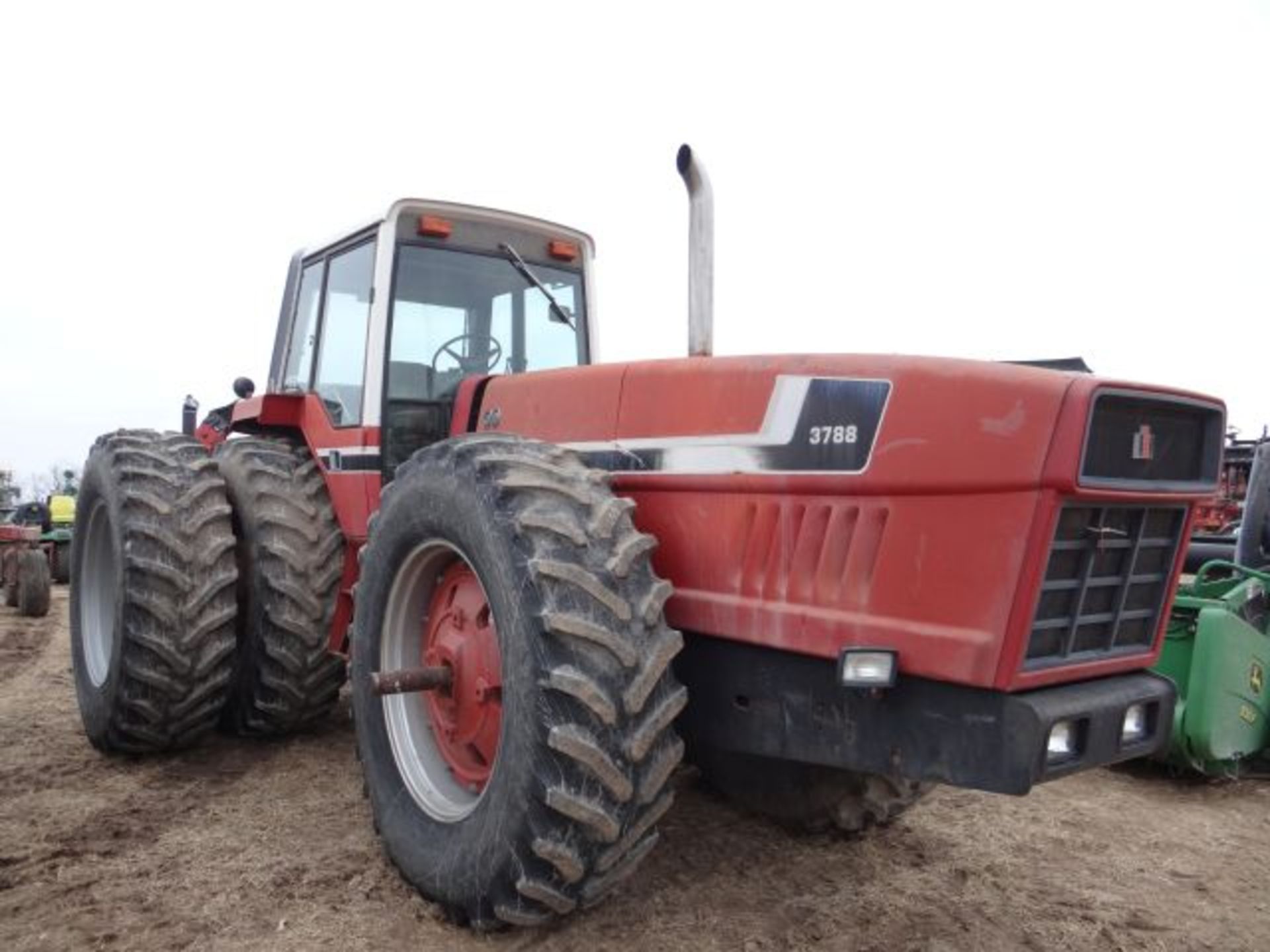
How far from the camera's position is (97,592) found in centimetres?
556

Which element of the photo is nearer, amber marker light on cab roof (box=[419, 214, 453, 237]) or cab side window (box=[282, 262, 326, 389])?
amber marker light on cab roof (box=[419, 214, 453, 237])

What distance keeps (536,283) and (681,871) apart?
257 cm

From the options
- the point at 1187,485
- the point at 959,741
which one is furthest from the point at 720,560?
the point at 1187,485

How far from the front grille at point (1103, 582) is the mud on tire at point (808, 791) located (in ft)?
3.35

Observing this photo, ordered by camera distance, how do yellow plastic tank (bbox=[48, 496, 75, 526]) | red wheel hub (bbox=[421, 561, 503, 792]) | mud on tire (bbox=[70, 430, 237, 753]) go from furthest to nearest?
yellow plastic tank (bbox=[48, 496, 75, 526]), mud on tire (bbox=[70, 430, 237, 753]), red wheel hub (bbox=[421, 561, 503, 792])

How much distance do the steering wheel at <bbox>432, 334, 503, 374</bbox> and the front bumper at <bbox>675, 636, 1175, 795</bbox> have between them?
7.20ft

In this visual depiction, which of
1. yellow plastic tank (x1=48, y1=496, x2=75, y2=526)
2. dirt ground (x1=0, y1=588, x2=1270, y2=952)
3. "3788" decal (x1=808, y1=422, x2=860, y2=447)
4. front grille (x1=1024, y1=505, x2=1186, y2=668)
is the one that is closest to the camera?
front grille (x1=1024, y1=505, x2=1186, y2=668)

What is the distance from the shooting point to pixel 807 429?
→ 2795mm

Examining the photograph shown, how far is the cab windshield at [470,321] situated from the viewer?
15.4ft

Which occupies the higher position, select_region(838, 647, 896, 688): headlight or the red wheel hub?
select_region(838, 647, 896, 688): headlight

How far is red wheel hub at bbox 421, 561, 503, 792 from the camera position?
3.27m

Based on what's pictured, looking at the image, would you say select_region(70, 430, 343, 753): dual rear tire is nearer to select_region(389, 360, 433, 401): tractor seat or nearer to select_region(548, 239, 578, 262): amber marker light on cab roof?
select_region(389, 360, 433, 401): tractor seat

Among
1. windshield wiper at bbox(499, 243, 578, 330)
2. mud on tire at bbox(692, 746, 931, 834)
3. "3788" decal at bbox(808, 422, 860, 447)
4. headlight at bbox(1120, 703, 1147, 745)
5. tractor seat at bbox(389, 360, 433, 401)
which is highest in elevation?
windshield wiper at bbox(499, 243, 578, 330)

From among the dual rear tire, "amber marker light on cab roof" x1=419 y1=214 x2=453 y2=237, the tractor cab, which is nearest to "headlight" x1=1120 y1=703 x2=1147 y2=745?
the tractor cab
